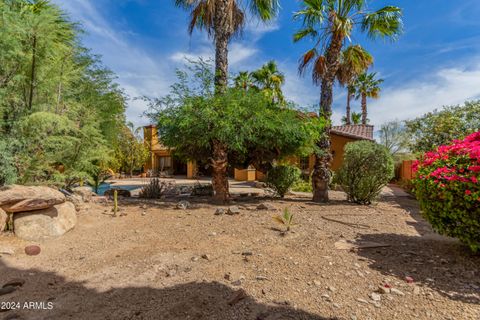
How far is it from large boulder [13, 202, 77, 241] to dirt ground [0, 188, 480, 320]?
0.62 feet

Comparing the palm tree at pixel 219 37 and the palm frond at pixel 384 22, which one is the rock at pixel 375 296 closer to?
the palm tree at pixel 219 37

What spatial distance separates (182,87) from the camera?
7.25m

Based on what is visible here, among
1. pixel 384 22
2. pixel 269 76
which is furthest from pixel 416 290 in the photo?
pixel 269 76

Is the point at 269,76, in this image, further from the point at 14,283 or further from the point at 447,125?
the point at 14,283

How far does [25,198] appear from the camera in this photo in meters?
4.34

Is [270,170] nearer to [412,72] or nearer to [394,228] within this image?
[394,228]

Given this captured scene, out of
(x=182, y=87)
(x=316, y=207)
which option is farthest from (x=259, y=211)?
(x=182, y=87)

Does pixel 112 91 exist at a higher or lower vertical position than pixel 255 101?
higher

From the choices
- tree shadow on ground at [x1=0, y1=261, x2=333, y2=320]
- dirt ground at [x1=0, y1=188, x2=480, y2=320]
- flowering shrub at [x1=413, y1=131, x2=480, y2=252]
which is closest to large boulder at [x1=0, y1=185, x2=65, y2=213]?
dirt ground at [x1=0, y1=188, x2=480, y2=320]

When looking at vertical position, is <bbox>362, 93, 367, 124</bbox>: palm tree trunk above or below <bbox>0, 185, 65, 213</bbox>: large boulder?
above

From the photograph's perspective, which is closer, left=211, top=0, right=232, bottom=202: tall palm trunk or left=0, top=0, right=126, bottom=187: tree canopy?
left=0, top=0, right=126, bottom=187: tree canopy

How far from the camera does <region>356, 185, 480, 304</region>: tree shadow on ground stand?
9.12ft

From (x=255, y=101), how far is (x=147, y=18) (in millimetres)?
6058

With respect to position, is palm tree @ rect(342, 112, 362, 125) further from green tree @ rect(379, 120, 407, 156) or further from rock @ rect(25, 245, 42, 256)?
rock @ rect(25, 245, 42, 256)
